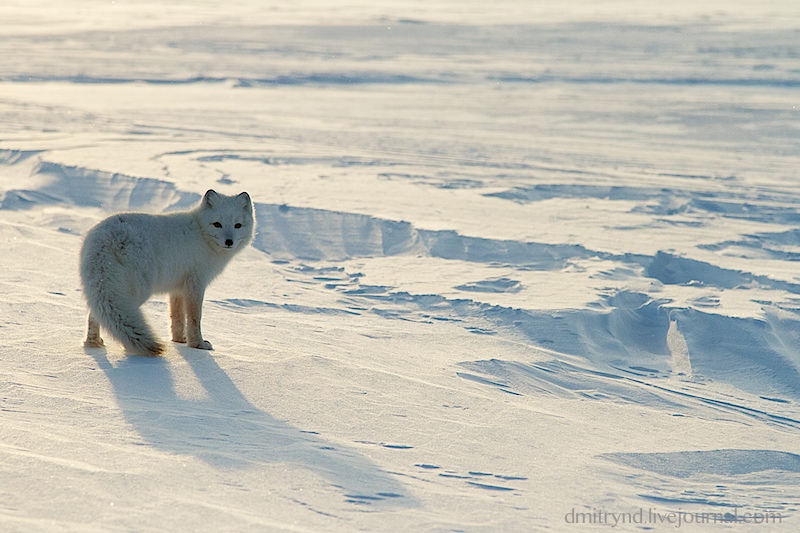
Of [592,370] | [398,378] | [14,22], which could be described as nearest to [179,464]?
[398,378]

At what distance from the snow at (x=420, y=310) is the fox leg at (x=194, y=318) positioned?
0.18 m

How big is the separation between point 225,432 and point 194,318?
3.81 feet

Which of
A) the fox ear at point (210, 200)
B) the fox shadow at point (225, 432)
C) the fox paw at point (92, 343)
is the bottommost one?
the fox shadow at point (225, 432)

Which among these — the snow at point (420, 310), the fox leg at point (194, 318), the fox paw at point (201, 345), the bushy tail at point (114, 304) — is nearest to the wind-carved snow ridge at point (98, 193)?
the snow at point (420, 310)

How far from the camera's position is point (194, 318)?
411 cm

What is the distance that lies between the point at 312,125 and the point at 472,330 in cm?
665

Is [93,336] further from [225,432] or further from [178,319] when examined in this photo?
[225,432]

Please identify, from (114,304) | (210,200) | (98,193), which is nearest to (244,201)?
(210,200)

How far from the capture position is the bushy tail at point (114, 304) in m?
3.67

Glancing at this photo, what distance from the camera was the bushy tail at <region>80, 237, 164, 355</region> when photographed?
144 inches

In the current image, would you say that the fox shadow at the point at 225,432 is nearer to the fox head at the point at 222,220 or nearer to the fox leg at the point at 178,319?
the fox leg at the point at 178,319

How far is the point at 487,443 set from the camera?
327 cm

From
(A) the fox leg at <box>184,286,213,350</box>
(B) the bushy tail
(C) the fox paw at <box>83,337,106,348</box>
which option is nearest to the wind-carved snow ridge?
(A) the fox leg at <box>184,286,213,350</box>

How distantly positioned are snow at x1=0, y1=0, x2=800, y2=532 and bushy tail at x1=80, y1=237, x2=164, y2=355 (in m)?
0.11
